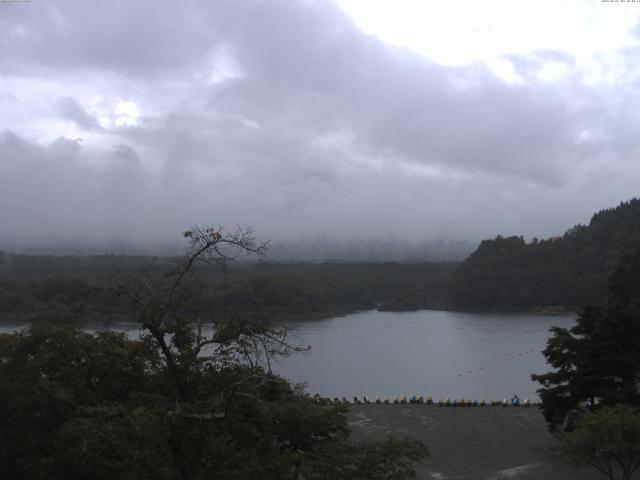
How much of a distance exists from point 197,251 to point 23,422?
4.26 m

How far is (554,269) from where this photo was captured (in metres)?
61.2

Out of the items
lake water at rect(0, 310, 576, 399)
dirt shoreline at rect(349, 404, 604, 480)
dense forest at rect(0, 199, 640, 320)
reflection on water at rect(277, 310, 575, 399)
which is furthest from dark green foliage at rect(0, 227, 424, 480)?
dense forest at rect(0, 199, 640, 320)

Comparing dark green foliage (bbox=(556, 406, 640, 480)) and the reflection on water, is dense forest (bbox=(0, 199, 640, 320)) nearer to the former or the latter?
the reflection on water

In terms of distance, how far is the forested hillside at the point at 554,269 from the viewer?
194ft

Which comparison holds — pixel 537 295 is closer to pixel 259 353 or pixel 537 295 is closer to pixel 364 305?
pixel 364 305

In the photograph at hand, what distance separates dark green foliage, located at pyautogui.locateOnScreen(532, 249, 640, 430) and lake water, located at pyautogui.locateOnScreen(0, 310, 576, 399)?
23.4 ft

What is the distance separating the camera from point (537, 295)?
198 ft

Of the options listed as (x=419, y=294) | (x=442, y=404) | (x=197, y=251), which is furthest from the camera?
(x=419, y=294)

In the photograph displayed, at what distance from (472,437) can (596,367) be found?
3.53 m

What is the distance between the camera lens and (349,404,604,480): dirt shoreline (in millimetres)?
12797

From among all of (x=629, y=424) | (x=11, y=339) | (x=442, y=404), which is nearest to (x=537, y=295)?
(x=442, y=404)

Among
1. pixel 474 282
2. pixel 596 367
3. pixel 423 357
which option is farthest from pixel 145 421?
pixel 474 282

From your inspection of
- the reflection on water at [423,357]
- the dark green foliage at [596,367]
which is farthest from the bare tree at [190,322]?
the reflection on water at [423,357]

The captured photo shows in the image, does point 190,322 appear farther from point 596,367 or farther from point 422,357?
point 422,357
